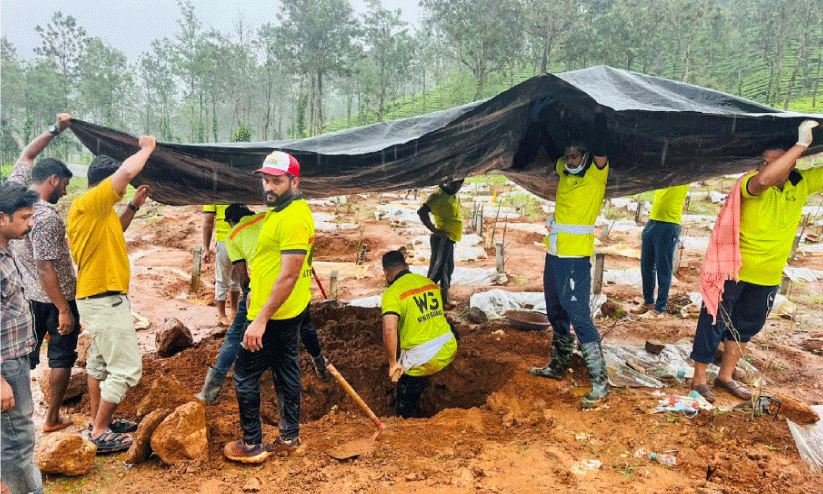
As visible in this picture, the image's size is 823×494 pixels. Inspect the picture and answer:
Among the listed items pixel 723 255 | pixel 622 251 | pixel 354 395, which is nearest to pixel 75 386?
pixel 354 395

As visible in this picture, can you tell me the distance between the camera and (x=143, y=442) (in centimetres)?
257

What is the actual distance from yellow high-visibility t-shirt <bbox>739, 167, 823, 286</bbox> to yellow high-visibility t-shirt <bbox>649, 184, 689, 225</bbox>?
67.3 inches

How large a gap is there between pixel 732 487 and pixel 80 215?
3641mm

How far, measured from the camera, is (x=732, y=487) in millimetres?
2166

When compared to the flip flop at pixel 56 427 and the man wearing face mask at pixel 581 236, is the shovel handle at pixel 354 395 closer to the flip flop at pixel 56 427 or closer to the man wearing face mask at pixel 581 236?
the man wearing face mask at pixel 581 236

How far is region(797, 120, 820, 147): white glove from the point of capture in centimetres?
254

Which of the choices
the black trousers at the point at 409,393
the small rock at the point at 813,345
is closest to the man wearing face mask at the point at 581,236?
the black trousers at the point at 409,393

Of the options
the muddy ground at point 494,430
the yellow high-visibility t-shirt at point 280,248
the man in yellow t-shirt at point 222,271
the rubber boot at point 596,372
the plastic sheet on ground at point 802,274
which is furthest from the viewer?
the plastic sheet on ground at point 802,274

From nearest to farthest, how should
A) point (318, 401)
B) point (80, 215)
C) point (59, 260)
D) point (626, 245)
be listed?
point (80, 215) → point (59, 260) → point (318, 401) → point (626, 245)

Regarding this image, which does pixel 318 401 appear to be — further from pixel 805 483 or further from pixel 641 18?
pixel 641 18

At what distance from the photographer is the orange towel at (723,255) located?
9.50ft

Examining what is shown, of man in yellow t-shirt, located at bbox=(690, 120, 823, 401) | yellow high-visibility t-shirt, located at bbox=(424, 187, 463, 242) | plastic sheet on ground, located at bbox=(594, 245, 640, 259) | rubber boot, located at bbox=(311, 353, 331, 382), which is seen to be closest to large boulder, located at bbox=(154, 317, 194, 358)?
rubber boot, located at bbox=(311, 353, 331, 382)

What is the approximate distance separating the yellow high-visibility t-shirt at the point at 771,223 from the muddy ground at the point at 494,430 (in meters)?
0.65

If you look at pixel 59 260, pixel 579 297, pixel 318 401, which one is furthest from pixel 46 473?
pixel 579 297
